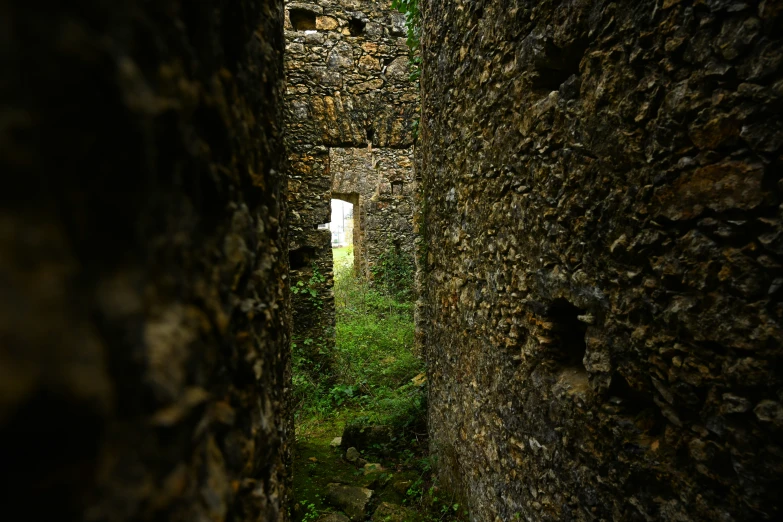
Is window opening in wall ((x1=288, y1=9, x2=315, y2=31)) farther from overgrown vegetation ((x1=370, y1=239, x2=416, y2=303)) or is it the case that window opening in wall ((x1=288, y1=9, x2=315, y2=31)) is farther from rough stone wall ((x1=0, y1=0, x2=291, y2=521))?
rough stone wall ((x1=0, y1=0, x2=291, y2=521))

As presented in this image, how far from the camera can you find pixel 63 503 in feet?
1.22

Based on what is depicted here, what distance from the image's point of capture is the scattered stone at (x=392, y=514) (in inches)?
119

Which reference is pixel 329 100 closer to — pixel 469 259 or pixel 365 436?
pixel 469 259

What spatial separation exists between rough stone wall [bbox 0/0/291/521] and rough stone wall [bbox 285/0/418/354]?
483 centimetres

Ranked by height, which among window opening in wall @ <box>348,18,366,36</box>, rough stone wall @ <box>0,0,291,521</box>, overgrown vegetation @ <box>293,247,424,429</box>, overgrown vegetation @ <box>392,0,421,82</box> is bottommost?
overgrown vegetation @ <box>293,247,424,429</box>

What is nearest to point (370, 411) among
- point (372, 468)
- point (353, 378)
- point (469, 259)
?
point (353, 378)

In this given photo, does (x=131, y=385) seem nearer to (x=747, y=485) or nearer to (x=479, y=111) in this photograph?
(x=747, y=485)

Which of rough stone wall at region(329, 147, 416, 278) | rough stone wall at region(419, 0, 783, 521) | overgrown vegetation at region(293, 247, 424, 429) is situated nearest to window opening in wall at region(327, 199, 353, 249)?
rough stone wall at region(329, 147, 416, 278)

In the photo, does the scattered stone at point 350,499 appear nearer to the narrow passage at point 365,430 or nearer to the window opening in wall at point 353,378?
the narrow passage at point 365,430

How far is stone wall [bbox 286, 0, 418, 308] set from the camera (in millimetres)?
5383

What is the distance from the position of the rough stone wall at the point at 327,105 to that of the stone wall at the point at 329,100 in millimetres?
12

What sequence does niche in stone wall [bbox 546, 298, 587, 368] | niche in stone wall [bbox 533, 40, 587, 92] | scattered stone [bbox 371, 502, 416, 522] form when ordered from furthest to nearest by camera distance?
scattered stone [bbox 371, 502, 416, 522]
niche in stone wall [bbox 546, 298, 587, 368]
niche in stone wall [bbox 533, 40, 587, 92]

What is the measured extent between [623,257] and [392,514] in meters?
2.53

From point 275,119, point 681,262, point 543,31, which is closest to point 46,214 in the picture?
point 275,119
